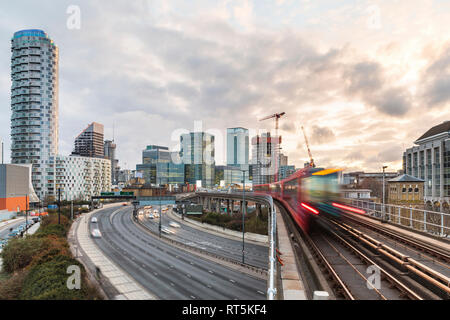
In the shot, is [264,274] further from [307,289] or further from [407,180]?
[407,180]

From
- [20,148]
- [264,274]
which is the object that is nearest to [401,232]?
[264,274]

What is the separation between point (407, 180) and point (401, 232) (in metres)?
39.1

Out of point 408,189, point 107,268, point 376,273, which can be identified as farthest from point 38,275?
point 408,189

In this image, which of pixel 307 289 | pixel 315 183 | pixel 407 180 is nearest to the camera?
pixel 307 289

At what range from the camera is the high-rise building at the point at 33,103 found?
103 metres

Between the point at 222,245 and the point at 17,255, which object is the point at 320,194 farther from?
the point at 222,245

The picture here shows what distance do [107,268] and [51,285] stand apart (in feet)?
45.9

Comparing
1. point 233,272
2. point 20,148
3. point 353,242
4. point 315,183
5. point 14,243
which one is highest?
point 20,148

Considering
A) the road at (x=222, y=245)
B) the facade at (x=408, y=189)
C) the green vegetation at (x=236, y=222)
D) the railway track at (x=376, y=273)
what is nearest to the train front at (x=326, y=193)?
the railway track at (x=376, y=273)

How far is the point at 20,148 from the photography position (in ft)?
338

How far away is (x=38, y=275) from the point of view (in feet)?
64.8

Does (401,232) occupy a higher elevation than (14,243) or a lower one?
higher

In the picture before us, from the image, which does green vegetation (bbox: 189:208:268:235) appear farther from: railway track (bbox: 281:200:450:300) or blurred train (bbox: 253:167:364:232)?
railway track (bbox: 281:200:450:300)

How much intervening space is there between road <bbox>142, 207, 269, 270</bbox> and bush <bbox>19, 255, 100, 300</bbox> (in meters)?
21.9
